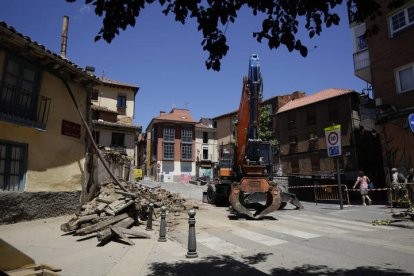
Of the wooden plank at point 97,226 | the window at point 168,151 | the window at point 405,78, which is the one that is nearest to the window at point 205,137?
the window at point 168,151

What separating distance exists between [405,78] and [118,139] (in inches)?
1166

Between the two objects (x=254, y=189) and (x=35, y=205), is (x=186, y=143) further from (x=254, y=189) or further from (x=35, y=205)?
(x=35, y=205)

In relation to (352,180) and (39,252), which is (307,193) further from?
(39,252)

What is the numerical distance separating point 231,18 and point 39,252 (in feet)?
20.9

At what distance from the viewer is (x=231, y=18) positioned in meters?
4.48

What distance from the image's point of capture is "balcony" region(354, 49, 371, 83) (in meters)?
21.6

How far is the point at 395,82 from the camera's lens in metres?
18.2

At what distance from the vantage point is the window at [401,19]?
57.2 feet

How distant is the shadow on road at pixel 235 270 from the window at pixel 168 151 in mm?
52516

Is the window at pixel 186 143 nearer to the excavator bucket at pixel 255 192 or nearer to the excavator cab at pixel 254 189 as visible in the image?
the excavator cab at pixel 254 189

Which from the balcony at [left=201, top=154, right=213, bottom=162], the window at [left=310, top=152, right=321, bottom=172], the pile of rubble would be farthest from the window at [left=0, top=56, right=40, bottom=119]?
the balcony at [left=201, top=154, right=213, bottom=162]

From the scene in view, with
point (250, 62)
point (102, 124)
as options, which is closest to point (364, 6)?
point (250, 62)

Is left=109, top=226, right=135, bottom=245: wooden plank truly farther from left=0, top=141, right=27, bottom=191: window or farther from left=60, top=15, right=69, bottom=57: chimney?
left=60, top=15, right=69, bottom=57: chimney

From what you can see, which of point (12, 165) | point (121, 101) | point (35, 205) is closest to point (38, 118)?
point (12, 165)
